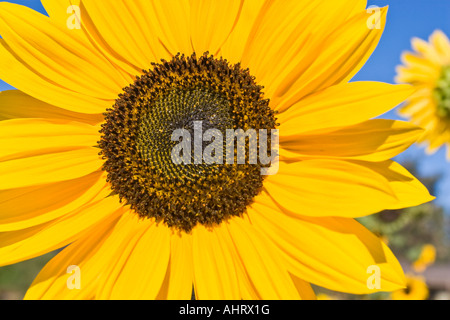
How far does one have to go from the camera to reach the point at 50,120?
2377mm

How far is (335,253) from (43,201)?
1.62 metres

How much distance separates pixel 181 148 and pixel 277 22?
0.87m

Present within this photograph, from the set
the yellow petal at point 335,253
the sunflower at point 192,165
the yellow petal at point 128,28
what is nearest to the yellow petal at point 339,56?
the sunflower at point 192,165

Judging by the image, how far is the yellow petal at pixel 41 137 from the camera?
2.24 meters

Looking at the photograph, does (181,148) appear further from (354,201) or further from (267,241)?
(354,201)

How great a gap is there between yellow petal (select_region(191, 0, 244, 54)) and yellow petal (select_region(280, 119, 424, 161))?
2.24ft

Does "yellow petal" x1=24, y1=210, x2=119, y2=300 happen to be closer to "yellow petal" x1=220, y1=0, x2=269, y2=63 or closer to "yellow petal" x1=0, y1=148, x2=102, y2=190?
"yellow petal" x1=0, y1=148, x2=102, y2=190

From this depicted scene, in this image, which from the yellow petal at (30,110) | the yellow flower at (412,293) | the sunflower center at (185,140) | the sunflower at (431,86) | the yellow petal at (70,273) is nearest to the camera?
the yellow petal at (70,273)

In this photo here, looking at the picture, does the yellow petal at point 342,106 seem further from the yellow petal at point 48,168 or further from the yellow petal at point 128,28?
the yellow petal at point 48,168

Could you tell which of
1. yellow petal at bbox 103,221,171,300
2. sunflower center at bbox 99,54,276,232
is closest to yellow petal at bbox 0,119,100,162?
sunflower center at bbox 99,54,276,232

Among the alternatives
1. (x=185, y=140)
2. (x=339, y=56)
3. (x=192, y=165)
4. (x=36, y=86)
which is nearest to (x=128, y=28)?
(x=36, y=86)

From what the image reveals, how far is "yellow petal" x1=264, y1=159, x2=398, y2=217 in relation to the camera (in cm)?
194

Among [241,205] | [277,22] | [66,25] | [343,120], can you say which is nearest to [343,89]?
[343,120]

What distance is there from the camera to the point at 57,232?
2205mm
